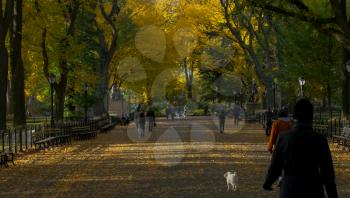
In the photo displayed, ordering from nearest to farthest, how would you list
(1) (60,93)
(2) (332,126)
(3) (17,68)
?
(3) (17,68), (2) (332,126), (1) (60,93)

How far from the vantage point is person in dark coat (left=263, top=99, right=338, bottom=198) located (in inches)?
253

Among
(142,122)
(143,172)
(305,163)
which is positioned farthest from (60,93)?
(305,163)

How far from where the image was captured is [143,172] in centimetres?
1892

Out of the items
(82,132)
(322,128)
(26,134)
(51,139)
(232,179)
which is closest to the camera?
(232,179)

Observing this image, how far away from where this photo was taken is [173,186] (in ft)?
50.9

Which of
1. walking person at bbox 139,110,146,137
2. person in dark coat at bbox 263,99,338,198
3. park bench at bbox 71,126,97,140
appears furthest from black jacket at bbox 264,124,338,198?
park bench at bbox 71,126,97,140

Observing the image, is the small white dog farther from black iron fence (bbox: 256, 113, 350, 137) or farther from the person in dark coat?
black iron fence (bbox: 256, 113, 350, 137)

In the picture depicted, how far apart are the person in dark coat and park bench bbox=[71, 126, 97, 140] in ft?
102

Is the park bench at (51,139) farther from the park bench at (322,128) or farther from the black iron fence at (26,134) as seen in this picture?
the park bench at (322,128)

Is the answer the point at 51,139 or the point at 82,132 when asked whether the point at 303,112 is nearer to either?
the point at 51,139

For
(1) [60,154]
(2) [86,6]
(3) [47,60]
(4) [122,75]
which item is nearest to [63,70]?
(3) [47,60]

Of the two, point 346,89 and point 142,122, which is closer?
point 346,89

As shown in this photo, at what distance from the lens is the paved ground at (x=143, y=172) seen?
1472 centimetres

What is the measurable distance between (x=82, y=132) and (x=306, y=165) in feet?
108
